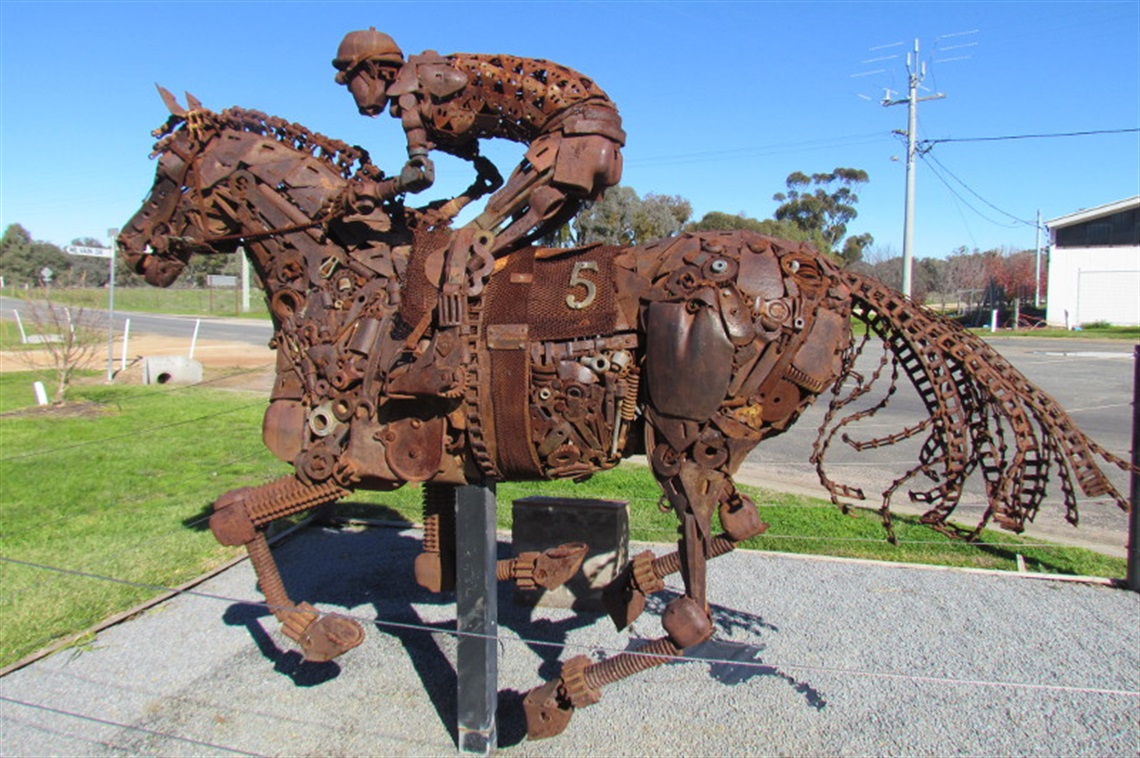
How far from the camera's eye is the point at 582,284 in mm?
3223

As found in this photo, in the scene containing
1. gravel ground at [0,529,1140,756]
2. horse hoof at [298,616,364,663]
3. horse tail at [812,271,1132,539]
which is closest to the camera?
horse tail at [812,271,1132,539]

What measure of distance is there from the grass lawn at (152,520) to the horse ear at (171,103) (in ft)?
8.72

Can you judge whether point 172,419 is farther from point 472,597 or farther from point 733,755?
point 733,755

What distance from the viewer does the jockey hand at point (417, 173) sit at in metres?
3.29

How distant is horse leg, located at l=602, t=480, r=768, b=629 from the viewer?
12.6 ft

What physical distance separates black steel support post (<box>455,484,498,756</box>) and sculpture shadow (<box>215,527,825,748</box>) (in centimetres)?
16

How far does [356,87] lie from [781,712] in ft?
11.6

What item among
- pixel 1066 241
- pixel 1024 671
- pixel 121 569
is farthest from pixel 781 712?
pixel 1066 241

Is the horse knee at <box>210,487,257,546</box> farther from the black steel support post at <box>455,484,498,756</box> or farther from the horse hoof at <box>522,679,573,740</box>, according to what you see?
the horse hoof at <box>522,679,573,740</box>

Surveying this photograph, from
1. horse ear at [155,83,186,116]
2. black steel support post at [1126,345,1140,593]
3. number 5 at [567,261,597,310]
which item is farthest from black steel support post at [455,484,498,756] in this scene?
black steel support post at [1126,345,1140,593]

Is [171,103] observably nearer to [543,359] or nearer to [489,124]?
[489,124]

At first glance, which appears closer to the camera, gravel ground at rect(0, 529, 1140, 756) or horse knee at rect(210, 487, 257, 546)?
horse knee at rect(210, 487, 257, 546)

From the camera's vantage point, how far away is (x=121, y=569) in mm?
5750

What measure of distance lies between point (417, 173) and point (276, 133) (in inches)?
38.7
